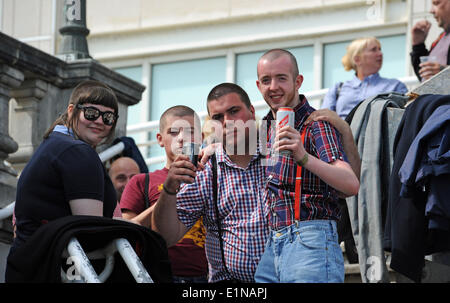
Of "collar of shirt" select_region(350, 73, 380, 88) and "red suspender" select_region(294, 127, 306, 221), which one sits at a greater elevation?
"collar of shirt" select_region(350, 73, 380, 88)

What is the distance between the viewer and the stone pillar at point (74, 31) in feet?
28.8

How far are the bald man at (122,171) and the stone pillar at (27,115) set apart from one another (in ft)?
2.24

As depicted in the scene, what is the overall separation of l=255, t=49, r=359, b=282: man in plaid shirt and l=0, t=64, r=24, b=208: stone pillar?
8.23 ft

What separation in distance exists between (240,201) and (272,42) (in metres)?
10.0

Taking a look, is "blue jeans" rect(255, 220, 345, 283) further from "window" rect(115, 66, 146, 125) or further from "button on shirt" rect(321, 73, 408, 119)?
"window" rect(115, 66, 146, 125)

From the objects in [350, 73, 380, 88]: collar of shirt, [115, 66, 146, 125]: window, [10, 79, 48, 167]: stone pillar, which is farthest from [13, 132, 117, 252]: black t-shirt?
Answer: [115, 66, 146, 125]: window

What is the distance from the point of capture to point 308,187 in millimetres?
5520

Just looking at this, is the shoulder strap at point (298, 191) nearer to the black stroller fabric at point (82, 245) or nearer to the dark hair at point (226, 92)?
the dark hair at point (226, 92)

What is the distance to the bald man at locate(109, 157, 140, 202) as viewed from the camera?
26.5 feet

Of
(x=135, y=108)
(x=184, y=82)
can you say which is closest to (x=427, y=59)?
(x=184, y=82)

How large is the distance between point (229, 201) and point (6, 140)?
2.50m

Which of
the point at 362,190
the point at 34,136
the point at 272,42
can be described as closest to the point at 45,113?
the point at 34,136

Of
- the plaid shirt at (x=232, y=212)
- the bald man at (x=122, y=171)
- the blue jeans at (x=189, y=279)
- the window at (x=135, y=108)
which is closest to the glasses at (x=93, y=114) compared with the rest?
the plaid shirt at (x=232, y=212)
